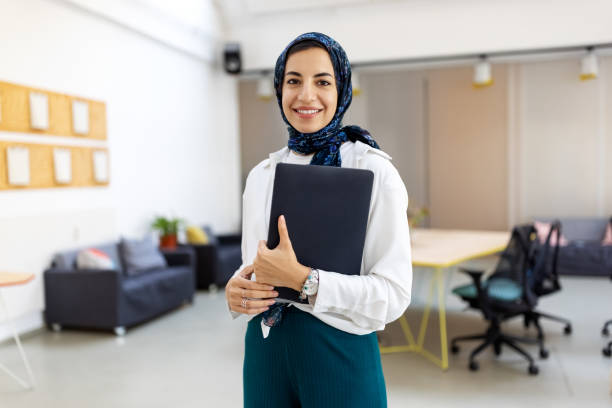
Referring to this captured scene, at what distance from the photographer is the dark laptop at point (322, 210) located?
40.6 inches

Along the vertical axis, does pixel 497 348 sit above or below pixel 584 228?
below

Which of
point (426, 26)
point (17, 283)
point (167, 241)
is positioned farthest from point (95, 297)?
point (426, 26)

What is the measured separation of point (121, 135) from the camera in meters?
5.95

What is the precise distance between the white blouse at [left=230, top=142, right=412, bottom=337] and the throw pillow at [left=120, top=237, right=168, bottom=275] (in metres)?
4.65

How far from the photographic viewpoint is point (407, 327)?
4.49 meters

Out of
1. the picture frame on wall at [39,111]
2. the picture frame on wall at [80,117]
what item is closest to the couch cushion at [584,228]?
the picture frame on wall at [80,117]

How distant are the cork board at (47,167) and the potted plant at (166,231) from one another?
859mm

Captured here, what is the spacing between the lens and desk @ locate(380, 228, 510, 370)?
12.4 ft

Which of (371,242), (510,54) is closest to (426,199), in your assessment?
(510,54)

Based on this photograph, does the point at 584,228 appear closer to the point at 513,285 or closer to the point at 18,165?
the point at 513,285

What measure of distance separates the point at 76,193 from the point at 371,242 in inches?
191

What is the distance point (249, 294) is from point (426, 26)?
693 cm

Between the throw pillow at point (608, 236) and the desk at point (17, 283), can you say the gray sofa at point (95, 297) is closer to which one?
the desk at point (17, 283)

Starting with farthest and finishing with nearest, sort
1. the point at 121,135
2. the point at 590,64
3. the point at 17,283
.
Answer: the point at 590,64 → the point at 121,135 → the point at 17,283
